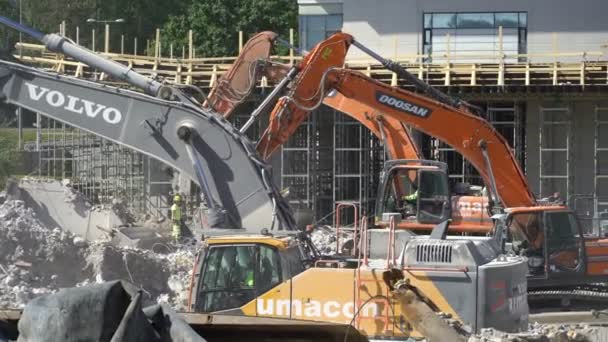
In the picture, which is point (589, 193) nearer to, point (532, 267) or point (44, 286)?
point (532, 267)

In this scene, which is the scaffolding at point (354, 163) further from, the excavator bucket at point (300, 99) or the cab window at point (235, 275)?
the cab window at point (235, 275)

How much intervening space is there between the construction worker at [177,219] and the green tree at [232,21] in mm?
27266

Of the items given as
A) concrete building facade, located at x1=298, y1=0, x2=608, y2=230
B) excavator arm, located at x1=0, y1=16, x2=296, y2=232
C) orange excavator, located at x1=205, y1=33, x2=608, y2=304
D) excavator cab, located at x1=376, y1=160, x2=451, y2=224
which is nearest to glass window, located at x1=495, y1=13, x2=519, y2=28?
concrete building facade, located at x1=298, y1=0, x2=608, y2=230

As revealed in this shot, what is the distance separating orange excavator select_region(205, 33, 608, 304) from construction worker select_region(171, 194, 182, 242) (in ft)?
22.4

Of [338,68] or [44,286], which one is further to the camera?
[44,286]

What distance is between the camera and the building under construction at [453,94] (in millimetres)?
32250

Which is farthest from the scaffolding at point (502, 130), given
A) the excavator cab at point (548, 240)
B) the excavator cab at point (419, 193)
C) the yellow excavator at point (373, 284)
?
the yellow excavator at point (373, 284)

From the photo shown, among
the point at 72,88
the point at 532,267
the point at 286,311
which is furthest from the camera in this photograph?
the point at 532,267

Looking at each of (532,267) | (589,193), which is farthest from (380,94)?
(589,193)

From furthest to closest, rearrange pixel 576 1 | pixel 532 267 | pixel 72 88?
pixel 576 1
pixel 532 267
pixel 72 88

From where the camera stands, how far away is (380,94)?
21188 mm

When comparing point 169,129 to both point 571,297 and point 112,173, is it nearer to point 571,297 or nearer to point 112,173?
point 571,297

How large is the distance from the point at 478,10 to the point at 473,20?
0.37 metres

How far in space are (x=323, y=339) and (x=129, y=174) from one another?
29.1 meters
